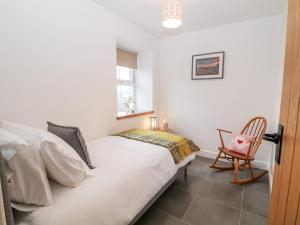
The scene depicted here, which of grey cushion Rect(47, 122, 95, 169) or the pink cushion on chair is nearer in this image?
grey cushion Rect(47, 122, 95, 169)

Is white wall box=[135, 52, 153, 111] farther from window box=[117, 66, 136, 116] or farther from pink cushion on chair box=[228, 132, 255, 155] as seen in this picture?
pink cushion on chair box=[228, 132, 255, 155]

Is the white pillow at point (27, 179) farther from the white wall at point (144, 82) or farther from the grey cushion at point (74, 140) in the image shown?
the white wall at point (144, 82)

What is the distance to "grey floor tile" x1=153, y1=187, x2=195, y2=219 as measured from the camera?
166 centimetres

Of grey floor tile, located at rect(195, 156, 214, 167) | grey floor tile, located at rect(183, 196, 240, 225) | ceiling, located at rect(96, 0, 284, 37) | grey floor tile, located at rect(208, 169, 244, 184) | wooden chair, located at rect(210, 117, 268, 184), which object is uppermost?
ceiling, located at rect(96, 0, 284, 37)

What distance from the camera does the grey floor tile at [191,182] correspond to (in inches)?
80.7

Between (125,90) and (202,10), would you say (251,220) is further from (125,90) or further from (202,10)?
(125,90)

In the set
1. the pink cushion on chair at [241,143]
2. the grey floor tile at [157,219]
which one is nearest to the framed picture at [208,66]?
the pink cushion on chair at [241,143]

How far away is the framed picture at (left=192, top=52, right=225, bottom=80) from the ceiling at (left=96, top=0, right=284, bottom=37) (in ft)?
1.62

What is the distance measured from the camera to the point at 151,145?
189 cm

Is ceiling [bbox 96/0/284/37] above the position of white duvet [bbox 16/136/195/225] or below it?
above

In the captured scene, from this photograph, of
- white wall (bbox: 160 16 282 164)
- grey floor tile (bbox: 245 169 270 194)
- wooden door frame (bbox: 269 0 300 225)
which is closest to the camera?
wooden door frame (bbox: 269 0 300 225)

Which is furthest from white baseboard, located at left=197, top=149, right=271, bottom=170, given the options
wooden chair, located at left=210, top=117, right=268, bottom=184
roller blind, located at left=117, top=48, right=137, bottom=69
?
roller blind, located at left=117, top=48, right=137, bottom=69

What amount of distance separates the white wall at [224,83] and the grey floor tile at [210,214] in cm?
139

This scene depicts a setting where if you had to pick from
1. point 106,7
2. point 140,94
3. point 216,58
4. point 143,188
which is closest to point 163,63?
point 140,94
